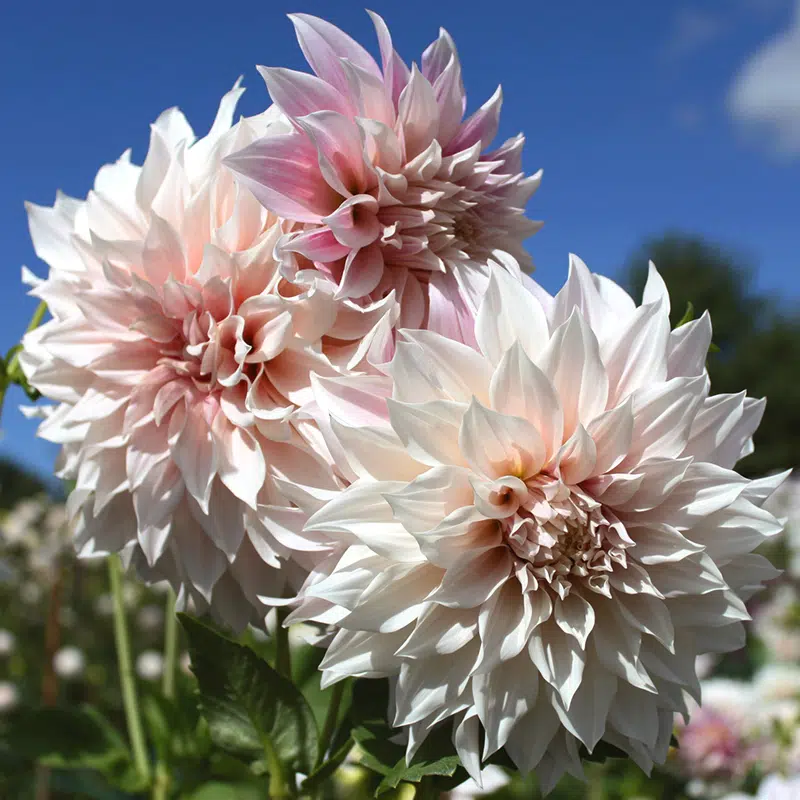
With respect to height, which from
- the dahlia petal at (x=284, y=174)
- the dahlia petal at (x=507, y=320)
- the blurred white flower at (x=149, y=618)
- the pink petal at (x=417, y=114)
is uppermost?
the blurred white flower at (x=149, y=618)

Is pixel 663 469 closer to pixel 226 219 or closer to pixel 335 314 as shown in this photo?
pixel 335 314

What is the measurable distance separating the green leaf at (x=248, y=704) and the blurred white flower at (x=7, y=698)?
100 inches

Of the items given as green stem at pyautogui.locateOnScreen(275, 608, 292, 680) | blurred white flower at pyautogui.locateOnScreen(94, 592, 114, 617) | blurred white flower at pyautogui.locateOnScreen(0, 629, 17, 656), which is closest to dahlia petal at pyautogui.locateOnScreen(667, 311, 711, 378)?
green stem at pyautogui.locateOnScreen(275, 608, 292, 680)

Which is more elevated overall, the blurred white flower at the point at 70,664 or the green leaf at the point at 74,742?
the blurred white flower at the point at 70,664

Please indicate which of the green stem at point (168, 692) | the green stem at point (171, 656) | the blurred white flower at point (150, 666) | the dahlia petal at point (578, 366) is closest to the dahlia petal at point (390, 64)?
the dahlia petal at point (578, 366)

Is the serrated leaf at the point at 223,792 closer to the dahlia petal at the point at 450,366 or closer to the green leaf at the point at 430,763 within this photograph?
the green leaf at the point at 430,763

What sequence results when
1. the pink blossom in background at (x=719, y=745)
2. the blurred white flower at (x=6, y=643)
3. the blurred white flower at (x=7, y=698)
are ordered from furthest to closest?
the blurred white flower at (x=6, y=643) < the blurred white flower at (x=7, y=698) < the pink blossom in background at (x=719, y=745)

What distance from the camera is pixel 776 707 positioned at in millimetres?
1812

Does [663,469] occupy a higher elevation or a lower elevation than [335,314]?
lower

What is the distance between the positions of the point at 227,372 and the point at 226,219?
5.1 inches

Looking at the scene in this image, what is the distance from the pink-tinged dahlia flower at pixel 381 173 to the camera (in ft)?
2.04

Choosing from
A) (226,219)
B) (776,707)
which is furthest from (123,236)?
(776,707)

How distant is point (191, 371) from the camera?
27.5 inches

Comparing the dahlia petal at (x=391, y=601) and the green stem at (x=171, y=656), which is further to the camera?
the green stem at (x=171, y=656)
